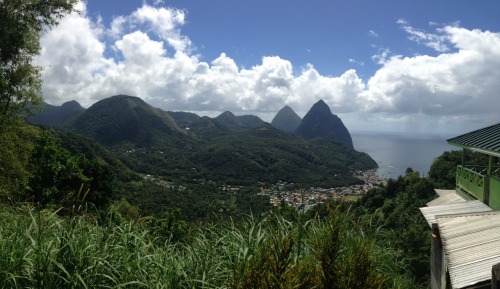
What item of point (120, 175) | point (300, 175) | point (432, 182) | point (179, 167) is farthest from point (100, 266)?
point (179, 167)

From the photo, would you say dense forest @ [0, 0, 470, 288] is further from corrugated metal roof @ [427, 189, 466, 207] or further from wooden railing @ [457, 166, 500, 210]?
corrugated metal roof @ [427, 189, 466, 207]

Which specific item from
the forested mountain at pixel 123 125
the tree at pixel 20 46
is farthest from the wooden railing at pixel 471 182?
the forested mountain at pixel 123 125

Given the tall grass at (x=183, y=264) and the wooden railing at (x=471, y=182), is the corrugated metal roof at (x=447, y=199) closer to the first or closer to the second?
the wooden railing at (x=471, y=182)

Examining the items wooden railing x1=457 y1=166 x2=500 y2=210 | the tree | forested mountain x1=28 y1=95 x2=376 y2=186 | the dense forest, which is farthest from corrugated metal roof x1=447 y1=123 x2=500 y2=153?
forested mountain x1=28 y1=95 x2=376 y2=186

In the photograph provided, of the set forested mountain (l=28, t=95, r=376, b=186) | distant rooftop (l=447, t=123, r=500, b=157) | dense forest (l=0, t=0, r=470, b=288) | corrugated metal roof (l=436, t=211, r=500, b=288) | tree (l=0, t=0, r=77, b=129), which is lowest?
forested mountain (l=28, t=95, r=376, b=186)

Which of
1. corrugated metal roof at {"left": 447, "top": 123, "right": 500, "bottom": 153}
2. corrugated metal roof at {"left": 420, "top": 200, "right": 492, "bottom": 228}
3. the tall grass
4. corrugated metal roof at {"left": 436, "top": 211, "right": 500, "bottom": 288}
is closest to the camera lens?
the tall grass

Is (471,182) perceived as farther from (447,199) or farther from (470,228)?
(470,228)
